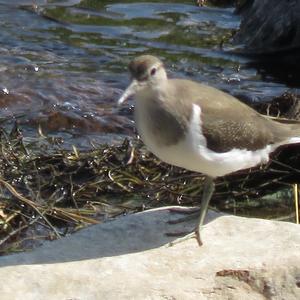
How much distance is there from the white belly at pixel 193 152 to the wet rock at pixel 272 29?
5.41m

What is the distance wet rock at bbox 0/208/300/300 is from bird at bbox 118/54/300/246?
0.23 metres

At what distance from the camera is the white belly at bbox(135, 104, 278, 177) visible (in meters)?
5.07

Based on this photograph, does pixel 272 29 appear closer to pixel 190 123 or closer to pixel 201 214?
pixel 201 214

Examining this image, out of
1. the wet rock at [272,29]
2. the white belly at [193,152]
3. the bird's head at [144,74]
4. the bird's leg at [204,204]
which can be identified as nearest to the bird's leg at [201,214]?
the bird's leg at [204,204]

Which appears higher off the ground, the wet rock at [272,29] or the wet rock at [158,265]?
the wet rock at [158,265]

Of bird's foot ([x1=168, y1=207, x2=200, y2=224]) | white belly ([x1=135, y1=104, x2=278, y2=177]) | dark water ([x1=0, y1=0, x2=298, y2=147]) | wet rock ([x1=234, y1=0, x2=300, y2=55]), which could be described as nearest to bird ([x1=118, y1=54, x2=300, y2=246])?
white belly ([x1=135, y1=104, x2=278, y2=177])

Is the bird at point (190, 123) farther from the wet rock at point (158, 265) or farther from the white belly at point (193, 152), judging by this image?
the wet rock at point (158, 265)

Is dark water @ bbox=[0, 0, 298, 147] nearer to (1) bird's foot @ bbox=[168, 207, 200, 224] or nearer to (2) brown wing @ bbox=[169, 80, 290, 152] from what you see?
(1) bird's foot @ bbox=[168, 207, 200, 224]

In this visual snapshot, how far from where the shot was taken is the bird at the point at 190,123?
509 cm

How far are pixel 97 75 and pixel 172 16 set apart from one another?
211 centimetres

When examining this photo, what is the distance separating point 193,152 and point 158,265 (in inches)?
21.9

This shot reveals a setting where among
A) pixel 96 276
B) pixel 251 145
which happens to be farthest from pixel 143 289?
pixel 251 145

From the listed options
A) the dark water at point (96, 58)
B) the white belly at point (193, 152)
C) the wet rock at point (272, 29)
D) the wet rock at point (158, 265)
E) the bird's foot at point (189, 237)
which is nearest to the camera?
the wet rock at point (158, 265)

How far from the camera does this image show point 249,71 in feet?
33.8
